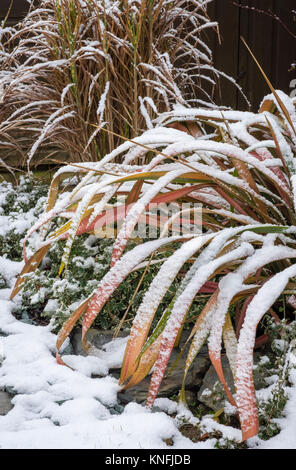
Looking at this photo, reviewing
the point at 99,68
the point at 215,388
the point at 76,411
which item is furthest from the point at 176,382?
the point at 99,68

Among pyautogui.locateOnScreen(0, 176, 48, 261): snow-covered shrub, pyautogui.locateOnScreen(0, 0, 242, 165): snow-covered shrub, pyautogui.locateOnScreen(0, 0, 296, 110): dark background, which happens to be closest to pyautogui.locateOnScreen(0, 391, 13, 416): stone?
pyautogui.locateOnScreen(0, 176, 48, 261): snow-covered shrub

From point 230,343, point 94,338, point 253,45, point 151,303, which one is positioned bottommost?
point 94,338

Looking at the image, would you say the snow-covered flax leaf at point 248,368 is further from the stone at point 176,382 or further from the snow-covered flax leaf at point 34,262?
the snow-covered flax leaf at point 34,262

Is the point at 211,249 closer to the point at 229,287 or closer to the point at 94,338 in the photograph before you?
the point at 229,287

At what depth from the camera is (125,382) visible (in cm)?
143

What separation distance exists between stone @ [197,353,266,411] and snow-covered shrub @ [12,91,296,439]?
0.16 ft

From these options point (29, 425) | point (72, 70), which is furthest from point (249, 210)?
point (72, 70)

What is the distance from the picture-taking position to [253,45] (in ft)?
13.2

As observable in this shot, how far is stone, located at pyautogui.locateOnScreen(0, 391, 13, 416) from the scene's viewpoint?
1.32 meters

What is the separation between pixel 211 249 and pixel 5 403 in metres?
0.63

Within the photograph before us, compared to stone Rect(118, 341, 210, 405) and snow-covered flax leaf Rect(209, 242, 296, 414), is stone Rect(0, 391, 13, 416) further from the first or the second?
snow-covered flax leaf Rect(209, 242, 296, 414)

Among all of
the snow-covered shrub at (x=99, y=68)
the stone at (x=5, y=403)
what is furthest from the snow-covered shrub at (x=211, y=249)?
the snow-covered shrub at (x=99, y=68)

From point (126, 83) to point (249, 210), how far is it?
94 centimetres

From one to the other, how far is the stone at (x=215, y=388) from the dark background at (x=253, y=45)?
2862mm
